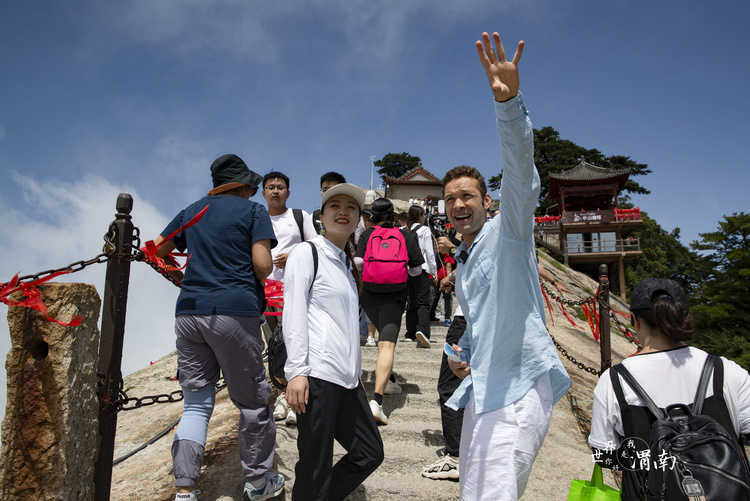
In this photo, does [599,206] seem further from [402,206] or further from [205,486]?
[205,486]

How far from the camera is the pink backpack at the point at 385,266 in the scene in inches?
160

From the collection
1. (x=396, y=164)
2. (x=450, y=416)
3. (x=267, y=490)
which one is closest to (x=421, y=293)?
(x=450, y=416)

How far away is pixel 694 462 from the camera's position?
1420mm

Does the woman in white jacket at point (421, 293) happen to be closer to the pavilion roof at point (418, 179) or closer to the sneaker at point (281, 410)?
the sneaker at point (281, 410)

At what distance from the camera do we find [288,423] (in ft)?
12.0

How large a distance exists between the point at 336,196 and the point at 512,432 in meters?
1.50

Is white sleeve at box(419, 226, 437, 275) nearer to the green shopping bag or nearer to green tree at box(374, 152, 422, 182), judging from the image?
the green shopping bag

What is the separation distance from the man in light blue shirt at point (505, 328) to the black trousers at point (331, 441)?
0.64 m

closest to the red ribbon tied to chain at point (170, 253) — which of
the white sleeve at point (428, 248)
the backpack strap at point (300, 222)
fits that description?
the backpack strap at point (300, 222)

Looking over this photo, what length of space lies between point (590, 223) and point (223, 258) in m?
29.5

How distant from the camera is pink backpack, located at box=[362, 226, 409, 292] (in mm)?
4055

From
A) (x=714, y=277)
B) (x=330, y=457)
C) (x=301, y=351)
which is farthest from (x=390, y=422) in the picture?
(x=714, y=277)

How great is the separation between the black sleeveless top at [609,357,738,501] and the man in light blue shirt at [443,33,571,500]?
24cm

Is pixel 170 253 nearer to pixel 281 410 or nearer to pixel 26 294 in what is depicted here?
pixel 26 294
